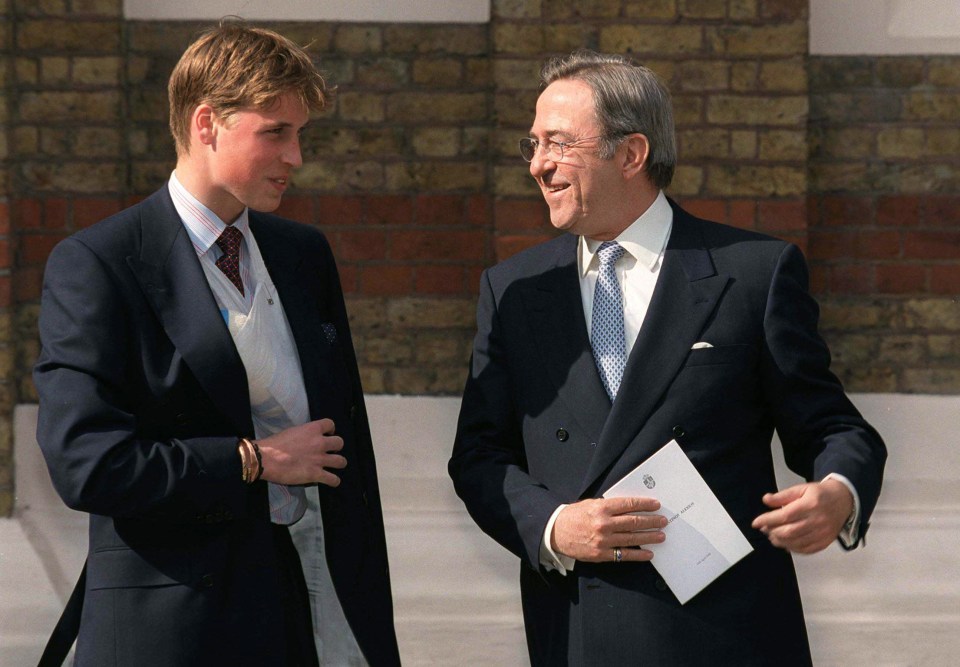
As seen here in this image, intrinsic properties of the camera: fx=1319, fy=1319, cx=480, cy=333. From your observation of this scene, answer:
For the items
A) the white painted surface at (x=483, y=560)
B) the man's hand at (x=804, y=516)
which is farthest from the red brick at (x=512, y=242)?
the man's hand at (x=804, y=516)

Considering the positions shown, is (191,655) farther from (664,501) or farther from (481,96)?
(481,96)

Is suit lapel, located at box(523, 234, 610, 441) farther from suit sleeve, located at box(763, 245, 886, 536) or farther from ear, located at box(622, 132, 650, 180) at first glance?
suit sleeve, located at box(763, 245, 886, 536)

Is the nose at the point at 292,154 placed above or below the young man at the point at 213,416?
above

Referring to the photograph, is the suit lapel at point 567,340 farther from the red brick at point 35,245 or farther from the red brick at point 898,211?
the red brick at point 35,245

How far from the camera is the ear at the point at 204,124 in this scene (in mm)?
2369

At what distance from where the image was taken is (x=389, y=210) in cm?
493

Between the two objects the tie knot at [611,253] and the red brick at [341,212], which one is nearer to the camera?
the tie knot at [611,253]

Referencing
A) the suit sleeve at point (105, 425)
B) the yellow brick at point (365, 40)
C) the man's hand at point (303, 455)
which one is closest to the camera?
the suit sleeve at point (105, 425)

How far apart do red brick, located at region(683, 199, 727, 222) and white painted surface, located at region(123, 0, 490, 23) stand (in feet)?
3.36

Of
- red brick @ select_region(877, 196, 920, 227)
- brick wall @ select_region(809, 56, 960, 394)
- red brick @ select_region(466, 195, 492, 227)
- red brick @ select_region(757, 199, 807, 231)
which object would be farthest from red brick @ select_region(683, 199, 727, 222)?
red brick @ select_region(466, 195, 492, 227)

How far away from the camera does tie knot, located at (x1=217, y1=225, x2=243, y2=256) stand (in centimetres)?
244

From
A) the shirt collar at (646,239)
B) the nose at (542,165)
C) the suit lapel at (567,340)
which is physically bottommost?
the suit lapel at (567,340)

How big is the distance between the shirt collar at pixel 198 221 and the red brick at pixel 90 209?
2.54m

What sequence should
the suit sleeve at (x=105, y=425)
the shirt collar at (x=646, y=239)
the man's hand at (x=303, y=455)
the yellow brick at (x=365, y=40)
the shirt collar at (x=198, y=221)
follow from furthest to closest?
the yellow brick at (x=365, y=40), the shirt collar at (x=646, y=239), the shirt collar at (x=198, y=221), the man's hand at (x=303, y=455), the suit sleeve at (x=105, y=425)
